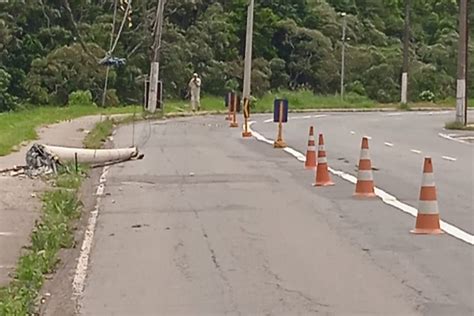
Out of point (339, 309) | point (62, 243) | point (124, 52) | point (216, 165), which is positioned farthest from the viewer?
point (124, 52)

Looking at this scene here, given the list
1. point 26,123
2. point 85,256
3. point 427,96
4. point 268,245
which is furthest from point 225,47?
point 85,256

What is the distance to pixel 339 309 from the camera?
344 inches

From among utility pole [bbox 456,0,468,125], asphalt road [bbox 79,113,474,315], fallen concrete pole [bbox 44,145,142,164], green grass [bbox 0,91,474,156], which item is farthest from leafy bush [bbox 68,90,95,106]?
asphalt road [bbox 79,113,474,315]

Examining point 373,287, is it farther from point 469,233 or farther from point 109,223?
point 109,223

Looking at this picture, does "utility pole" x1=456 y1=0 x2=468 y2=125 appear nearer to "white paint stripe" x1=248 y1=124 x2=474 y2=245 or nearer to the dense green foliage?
"white paint stripe" x1=248 y1=124 x2=474 y2=245

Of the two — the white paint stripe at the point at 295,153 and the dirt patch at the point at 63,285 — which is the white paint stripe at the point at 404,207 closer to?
the white paint stripe at the point at 295,153

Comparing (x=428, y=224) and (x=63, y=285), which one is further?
(x=428, y=224)

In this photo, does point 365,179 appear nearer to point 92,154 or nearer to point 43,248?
point 43,248

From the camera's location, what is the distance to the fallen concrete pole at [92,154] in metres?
20.3

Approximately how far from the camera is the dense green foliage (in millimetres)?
56250

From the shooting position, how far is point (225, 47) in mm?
66125

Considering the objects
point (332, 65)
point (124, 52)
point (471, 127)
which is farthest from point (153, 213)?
point (332, 65)

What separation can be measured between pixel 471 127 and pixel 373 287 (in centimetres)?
2951

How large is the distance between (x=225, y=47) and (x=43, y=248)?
181 ft
